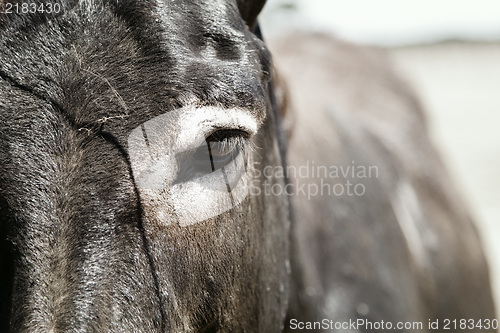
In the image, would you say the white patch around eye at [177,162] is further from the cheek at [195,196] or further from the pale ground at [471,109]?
the pale ground at [471,109]

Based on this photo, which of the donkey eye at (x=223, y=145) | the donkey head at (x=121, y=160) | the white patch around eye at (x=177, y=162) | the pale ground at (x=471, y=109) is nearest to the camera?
the donkey head at (x=121, y=160)

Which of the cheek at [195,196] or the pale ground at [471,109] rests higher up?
the cheek at [195,196]

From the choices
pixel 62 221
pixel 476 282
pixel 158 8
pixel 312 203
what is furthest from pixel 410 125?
pixel 62 221

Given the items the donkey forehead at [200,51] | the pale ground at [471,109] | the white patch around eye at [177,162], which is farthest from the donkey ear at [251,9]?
the pale ground at [471,109]

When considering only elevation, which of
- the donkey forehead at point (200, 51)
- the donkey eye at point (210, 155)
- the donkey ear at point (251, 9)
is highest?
the donkey ear at point (251, 9)

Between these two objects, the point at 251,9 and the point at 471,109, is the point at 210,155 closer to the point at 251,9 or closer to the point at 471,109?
the point at 251,9

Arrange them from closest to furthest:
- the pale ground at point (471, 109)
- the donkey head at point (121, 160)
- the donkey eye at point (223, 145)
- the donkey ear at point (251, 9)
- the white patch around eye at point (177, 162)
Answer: the donkey head at point (121, 160) → the white patch around eye at point (177, 162) → the donkey eye at point (223, 145) → the donkey ear at point (251, 9) → the pale ground at point (471, 109)

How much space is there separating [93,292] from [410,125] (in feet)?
11.6

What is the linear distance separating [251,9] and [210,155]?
29.9 inches

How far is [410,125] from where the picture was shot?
4406 millimetres

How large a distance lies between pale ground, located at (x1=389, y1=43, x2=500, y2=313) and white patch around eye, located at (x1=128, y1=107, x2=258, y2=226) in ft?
23.1

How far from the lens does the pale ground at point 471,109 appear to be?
1226 cm

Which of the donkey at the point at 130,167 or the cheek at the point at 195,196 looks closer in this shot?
the donkey at the point at 130,167

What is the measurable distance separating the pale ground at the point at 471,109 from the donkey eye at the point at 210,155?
7008 millimetres
